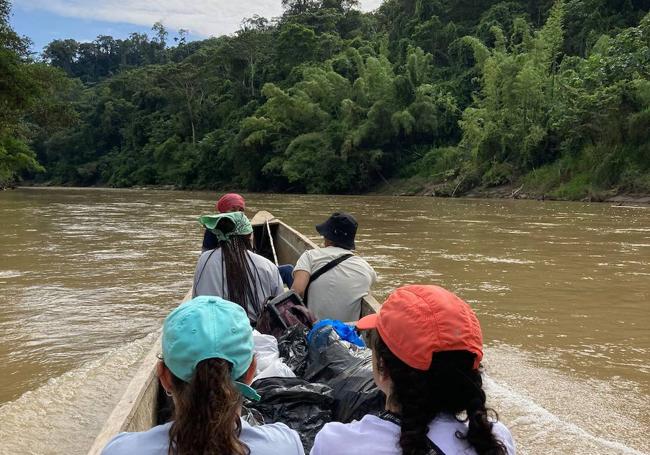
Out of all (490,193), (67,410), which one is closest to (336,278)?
(67,410)

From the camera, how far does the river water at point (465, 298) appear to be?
326cm

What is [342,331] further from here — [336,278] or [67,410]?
[67,410]

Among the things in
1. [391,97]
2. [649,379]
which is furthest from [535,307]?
[391,97]

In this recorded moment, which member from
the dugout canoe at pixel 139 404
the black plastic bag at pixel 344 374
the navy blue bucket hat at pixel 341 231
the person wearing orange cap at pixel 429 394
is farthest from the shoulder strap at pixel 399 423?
the navy blue bucket hat at pixel 341 231

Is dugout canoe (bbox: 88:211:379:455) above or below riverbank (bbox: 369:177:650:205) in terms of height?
above

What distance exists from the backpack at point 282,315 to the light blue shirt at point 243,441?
1.55 metres

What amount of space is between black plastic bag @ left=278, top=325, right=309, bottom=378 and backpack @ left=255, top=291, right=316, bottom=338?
0.14m

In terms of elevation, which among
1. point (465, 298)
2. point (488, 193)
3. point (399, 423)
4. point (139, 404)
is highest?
point (399, 423)

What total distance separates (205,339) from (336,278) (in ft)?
7.11

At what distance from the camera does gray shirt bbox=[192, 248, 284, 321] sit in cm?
315

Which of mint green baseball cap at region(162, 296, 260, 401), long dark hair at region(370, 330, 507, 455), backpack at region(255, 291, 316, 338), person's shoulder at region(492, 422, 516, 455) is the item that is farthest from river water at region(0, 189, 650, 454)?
mint green baseball cap at region(162, 296, 260, 401)

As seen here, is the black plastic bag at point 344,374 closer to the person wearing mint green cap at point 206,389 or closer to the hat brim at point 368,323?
the hat brim at point 368,323

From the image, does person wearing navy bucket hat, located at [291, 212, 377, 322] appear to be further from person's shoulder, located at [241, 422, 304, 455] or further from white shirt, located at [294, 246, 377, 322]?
person's shoulder, located at [241, 422, 304, 455]

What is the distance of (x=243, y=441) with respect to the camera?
51.8 inches
